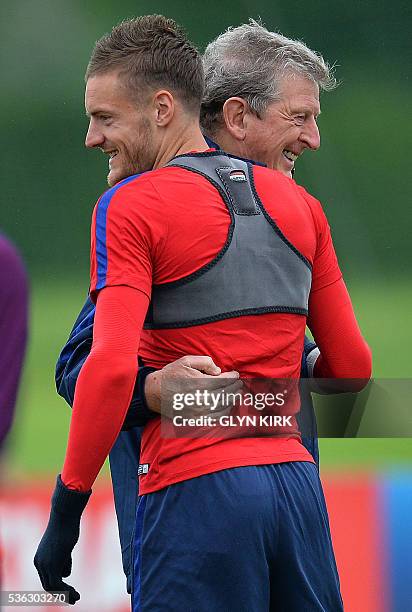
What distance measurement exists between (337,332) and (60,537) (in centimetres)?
61

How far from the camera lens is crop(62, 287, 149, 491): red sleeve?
1692 mm

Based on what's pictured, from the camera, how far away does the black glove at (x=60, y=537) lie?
1768mm

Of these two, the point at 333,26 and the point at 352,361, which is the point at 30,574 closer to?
the point at 352,361

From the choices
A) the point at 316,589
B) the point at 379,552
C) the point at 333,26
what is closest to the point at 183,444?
the point at 316,589

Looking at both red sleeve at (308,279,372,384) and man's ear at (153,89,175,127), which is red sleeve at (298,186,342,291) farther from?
man's ear at (153,89,175,127)

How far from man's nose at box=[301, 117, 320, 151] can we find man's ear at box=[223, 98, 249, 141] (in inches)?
4.8

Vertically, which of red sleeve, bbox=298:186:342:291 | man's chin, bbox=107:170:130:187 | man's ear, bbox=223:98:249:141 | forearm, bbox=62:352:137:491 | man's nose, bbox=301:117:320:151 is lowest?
forearm, bbox=62:352:137:491

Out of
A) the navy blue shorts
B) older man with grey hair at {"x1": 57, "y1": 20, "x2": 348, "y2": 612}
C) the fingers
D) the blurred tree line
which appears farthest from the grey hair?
the blurred tree line

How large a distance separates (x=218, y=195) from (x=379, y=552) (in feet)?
7.84

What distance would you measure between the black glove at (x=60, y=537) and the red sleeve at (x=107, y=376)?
0.25 ft

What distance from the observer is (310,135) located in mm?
2258

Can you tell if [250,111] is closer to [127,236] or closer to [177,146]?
[177,146]

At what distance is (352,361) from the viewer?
6.74ft

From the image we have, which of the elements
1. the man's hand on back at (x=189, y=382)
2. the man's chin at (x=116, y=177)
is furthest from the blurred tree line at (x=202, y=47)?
the man's hand on back at (x=189, y=382)
